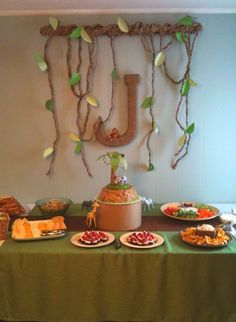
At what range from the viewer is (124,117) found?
2182mm

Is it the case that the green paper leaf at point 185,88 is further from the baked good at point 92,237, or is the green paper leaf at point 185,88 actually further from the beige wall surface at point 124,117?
the baked good at point 92,237

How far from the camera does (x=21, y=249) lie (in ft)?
4.83

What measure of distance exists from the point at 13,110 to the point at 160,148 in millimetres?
978

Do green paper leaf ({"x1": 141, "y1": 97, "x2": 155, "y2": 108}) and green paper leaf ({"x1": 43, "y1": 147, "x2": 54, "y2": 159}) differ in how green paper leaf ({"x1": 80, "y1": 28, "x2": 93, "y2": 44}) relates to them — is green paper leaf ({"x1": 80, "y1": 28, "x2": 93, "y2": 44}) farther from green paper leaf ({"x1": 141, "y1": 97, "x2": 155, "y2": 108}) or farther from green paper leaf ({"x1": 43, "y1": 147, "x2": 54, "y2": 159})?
green paper leaf ({"x1": 43, "y1": 147, "x2": 54, "y2": 159})

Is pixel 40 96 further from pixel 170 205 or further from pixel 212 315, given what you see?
pixel 212 315

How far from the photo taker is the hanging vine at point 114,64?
6.72ft

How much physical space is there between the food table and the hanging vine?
86 cm

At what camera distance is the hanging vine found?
2049 mm

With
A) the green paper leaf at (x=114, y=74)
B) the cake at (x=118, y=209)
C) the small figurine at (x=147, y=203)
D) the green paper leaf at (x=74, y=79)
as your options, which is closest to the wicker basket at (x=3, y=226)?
the cake at (x=118, y=209)

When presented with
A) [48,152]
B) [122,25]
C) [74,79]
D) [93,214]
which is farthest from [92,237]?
[122,25]

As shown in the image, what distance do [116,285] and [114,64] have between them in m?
1.33

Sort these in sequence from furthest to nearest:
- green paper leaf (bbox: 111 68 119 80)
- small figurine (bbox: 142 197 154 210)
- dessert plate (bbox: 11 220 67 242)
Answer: green paper leaf (bbox: 111 68 119 80) → small figurine (bbox: 142 197 154 210) → dessert plate (bbox: 11 220 67 242)

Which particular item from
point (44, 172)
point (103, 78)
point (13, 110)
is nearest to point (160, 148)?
point (103, 78)

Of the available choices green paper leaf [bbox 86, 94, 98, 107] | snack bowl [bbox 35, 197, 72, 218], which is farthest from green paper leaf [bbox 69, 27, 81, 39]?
snack bowl [bbox 35, 197, 72, 218]
